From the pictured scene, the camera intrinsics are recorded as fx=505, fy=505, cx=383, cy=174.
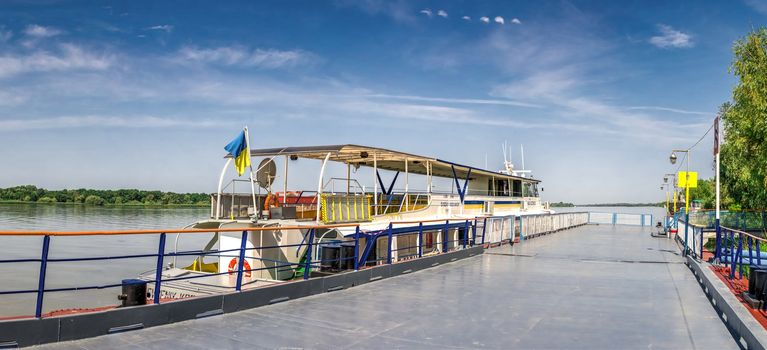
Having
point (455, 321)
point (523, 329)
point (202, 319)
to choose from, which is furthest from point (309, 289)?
point (523, 329)

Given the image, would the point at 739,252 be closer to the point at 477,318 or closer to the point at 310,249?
the point at 477,318

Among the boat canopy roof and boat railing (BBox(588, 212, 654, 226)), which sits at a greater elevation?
the boat canopy roof

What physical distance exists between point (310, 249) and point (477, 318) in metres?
3.11

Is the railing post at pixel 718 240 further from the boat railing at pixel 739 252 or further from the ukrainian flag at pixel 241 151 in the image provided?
the ukrainian flag at pixel 241 151

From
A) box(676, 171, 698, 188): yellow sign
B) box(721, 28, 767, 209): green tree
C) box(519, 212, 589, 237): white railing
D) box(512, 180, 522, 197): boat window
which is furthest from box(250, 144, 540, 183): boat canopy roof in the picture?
box(721, 28, 767, 209): green tree

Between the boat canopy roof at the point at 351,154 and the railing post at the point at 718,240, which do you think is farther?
the boat canopy roof at the point at 351,154

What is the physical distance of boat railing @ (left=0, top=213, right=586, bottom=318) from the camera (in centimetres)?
604

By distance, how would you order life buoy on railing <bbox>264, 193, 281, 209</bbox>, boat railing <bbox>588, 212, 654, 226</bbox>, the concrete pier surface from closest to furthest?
the concrete pier surface, life buoy on railing <bbox>264, 193, 281, 209</bbox>, boat railing <bbox>588, 212, 654, 226</bbox>

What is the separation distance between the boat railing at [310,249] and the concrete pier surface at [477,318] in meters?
0.72

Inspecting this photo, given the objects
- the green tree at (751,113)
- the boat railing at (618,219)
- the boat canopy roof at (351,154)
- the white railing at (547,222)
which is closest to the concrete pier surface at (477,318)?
the boat canopy roof at (351,154)

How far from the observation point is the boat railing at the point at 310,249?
6035mm

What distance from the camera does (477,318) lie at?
8109 mm

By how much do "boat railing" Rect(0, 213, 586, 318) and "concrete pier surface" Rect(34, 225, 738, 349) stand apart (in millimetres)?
717

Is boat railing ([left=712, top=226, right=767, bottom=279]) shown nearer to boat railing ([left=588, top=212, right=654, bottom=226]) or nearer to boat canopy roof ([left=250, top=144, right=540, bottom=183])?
boat canopy roof ([left=250, top=144, right=540, bottom=183])
